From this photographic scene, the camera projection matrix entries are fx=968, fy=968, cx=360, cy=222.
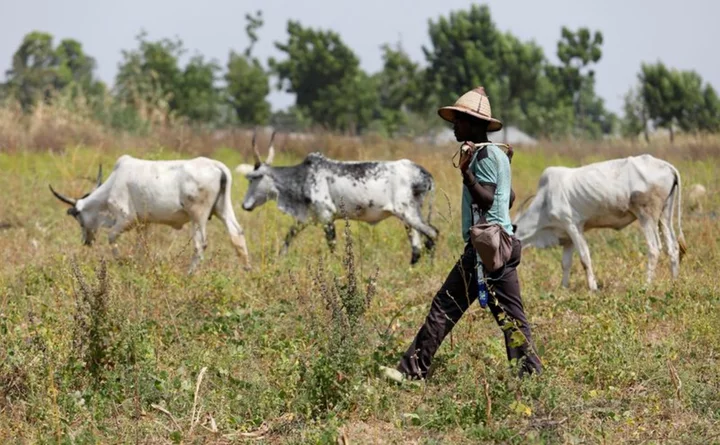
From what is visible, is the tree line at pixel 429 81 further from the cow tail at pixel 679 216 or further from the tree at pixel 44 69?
the cow tail at pixel 679 216

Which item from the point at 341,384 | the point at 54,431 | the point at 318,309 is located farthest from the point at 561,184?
the point at 54,431

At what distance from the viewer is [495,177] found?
5.82m

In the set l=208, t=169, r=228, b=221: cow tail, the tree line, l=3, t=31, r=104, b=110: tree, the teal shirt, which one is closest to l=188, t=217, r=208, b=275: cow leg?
l=208, t=169, r=228, b=221: cow tail

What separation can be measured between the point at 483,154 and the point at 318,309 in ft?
7.48

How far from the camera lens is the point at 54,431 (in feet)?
17.8

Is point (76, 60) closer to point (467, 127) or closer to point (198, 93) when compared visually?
point (198, 93)

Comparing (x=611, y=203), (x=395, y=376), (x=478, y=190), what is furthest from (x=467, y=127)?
(x=611, y=203)

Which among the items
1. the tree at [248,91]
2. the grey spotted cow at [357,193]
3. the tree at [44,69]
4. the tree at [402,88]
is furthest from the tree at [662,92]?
the grey spotted cow at [357,193]

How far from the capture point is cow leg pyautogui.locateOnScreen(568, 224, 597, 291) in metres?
9.36

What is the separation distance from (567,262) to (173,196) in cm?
420

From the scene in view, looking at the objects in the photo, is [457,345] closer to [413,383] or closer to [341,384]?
[413,383]

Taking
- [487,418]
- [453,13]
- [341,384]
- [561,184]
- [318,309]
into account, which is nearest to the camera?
[487,418]

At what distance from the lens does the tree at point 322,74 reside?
4122cm

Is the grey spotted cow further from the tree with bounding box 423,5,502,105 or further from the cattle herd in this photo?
the tree with bounding box 423,5,502,105
